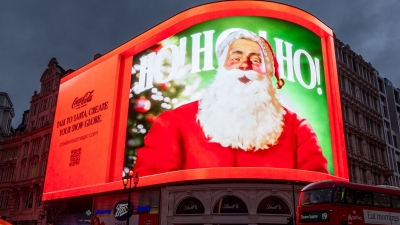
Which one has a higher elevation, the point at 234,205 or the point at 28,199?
the point at 28,199

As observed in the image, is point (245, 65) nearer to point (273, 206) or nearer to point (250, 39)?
point (250, 39)

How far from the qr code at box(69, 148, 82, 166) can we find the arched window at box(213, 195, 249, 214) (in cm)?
1853

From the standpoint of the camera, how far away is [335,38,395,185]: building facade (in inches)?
1786

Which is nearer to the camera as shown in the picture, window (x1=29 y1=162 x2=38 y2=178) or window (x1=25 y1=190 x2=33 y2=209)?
window (x1=25 y1=190 x2=33 y2=209)

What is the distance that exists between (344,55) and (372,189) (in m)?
33.4

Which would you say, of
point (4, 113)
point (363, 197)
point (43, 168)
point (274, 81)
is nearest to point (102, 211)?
point (43, 168)

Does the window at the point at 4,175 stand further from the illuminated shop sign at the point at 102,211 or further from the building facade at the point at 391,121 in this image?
the building facade at the point at 391,121

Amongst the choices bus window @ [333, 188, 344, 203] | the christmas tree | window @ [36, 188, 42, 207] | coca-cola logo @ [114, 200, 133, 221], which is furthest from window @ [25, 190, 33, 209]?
bus window @ [333, 188, 344, 203]

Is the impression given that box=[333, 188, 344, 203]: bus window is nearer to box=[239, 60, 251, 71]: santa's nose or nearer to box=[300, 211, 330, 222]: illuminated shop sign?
box=[300, 211, 330, 222]: illuminated shop sign

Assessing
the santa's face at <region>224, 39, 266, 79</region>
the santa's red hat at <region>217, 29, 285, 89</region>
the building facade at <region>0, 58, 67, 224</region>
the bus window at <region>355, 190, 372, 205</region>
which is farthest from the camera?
the building facade at <region>0, 58, 67, 224</region>

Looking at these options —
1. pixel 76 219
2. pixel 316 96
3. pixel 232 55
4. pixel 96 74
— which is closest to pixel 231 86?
pixel 232 55

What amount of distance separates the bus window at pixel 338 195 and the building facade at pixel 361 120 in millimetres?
24798

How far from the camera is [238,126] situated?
32.7 m

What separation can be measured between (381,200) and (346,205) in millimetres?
3172
